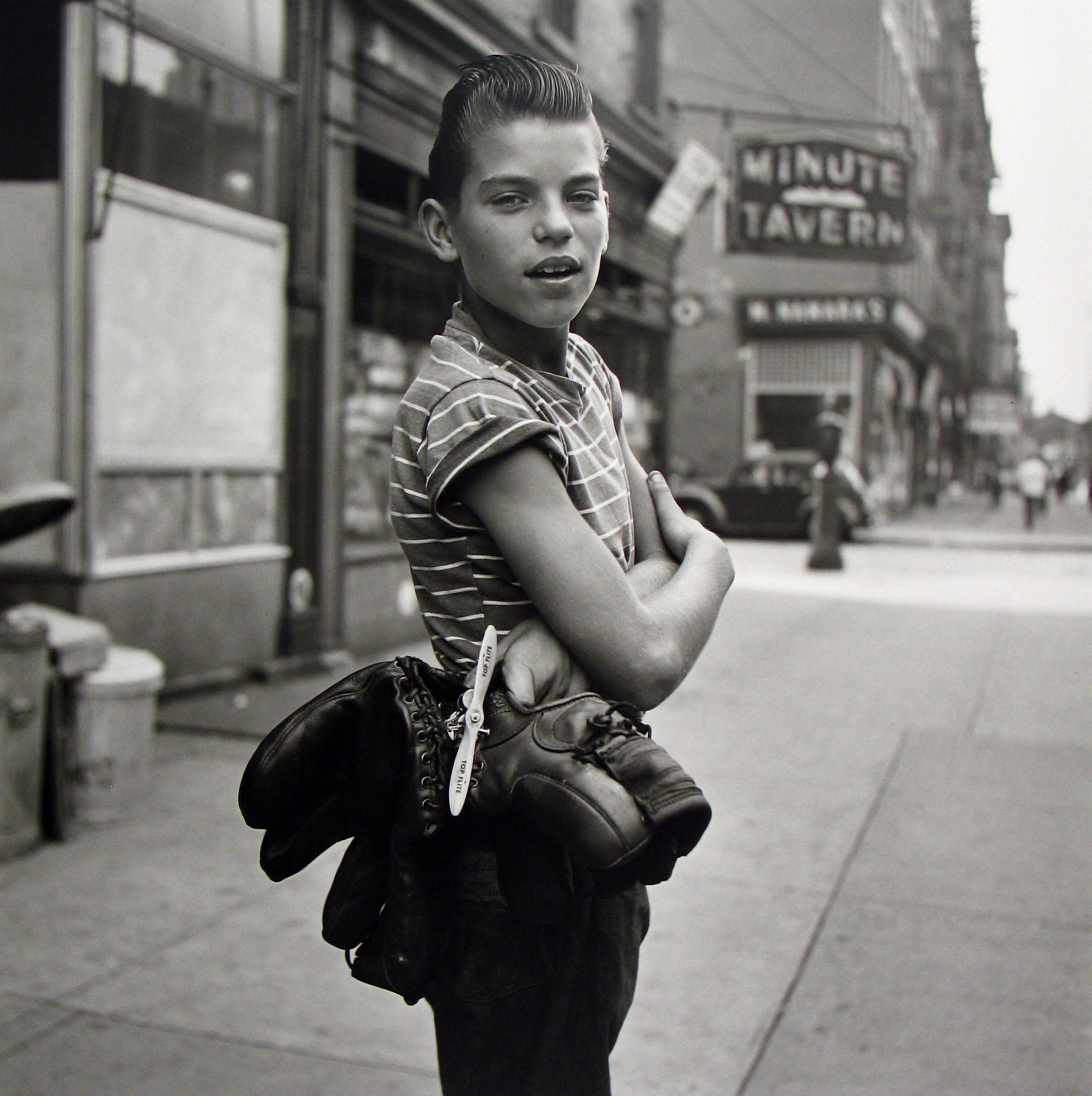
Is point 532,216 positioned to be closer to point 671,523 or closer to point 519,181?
point 519,181

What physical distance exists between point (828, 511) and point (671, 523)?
48.6 feet

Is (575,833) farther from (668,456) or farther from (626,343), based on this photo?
(668,456)

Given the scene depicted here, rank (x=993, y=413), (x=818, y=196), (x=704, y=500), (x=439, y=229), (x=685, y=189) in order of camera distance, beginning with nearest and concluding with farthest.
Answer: (x=439, y=229) → (x=685, y=189) → (x=818, y=196) → (x=704, y=500) → (x=993, y=413)

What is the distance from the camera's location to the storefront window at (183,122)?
Result: 6.88m

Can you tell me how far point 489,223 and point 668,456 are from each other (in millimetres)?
16028

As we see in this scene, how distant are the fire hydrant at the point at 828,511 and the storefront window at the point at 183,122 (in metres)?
9.55

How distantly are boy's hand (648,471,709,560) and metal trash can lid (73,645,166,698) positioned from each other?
12.9 feet

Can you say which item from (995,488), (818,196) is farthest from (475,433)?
(995,488)

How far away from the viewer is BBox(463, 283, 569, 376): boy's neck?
69.1 inches

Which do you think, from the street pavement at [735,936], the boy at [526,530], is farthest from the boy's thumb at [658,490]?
the street pavement at [735,936]

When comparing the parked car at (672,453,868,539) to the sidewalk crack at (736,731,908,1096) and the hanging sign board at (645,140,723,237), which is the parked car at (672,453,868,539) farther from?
the sidewalk crack at (736,731,908,1096)

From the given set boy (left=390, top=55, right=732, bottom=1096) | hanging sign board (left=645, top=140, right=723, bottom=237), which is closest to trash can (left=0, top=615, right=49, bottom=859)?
boy (left=390, top=55, right=732, bottom=1096)

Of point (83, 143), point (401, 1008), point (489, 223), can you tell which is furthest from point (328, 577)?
point (489, 223)

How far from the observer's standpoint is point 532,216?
1.66 metres
